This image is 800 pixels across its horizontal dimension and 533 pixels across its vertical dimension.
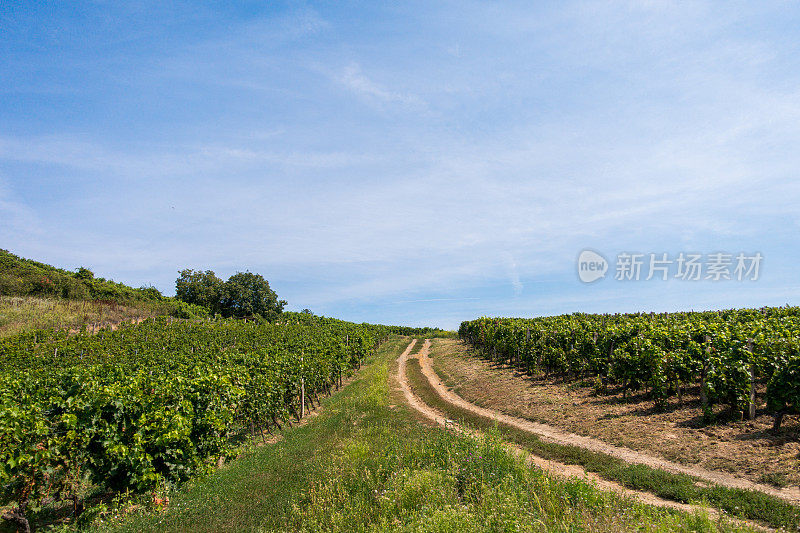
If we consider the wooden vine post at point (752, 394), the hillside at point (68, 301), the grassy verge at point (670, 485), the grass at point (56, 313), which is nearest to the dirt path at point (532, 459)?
the grassy verge at point (670, 485)

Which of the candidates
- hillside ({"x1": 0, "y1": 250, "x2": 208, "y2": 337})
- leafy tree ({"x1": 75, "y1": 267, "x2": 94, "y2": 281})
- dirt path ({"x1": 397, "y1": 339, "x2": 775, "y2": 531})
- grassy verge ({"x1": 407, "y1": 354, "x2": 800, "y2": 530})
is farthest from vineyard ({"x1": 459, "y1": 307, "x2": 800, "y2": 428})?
leafy tree ({"x1": 75, "y1": 267, "x2": 94, "y2": 281})

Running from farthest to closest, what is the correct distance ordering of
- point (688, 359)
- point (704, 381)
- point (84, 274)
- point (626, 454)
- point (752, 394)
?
point (84, 274) → point (688, 359) → point (704, 381) → point (752, 394) → point (626, 454)

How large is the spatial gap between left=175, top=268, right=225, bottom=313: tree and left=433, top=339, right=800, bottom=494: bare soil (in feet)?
204

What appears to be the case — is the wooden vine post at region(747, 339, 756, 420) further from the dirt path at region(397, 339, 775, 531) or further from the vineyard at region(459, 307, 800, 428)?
the dirt path at region(397, 339, 775, 531)

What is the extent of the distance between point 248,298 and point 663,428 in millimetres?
69909

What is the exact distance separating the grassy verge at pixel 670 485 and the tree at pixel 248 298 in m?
66.5

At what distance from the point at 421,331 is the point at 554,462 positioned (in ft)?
304

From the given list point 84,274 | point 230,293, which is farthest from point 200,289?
point 84,274

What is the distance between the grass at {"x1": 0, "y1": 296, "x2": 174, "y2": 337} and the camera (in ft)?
126

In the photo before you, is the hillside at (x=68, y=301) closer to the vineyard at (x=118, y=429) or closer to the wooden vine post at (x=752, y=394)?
the vineyard at (x=118, y=429)

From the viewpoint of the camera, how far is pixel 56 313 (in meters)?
42.3

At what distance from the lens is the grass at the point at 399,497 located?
20.1 ft

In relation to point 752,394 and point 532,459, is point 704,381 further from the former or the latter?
point 532,459

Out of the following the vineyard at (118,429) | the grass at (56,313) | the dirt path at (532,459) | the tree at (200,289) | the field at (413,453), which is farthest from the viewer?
the tree at (200,289)
